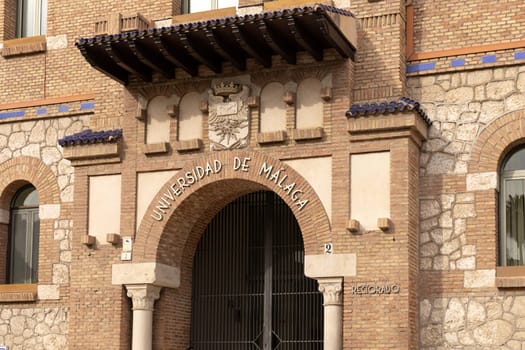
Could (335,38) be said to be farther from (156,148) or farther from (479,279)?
(479,279)

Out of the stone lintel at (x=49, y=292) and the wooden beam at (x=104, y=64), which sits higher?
the wooden beam at (x=104, y=64)

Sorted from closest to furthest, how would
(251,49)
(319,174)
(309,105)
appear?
1. (319,174)
2. (251,49)
3. (309,105)

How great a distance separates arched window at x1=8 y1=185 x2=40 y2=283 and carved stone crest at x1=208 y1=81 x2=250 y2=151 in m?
4.25

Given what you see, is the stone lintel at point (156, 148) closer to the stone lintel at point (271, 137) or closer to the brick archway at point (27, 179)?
the stone lintel at point (271, 137)

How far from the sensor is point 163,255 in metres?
16.6

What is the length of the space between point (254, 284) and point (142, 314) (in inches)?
78.8

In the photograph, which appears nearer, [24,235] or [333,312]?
[333,312]

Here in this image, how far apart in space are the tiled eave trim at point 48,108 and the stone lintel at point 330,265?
518 cm

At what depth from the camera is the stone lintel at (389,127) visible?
48.9 feet

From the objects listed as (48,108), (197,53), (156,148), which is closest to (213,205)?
(156,148)

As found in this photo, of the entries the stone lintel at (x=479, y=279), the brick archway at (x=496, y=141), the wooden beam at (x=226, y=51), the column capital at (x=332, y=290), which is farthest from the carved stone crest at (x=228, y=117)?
the stone lintel at (x=479, y=279)

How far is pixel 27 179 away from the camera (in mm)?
18469

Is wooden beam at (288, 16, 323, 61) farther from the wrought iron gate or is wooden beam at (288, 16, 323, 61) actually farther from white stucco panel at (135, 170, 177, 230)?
white stucco panel at (135, 170, 177, 230)

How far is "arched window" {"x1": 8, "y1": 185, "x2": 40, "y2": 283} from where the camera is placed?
61.0 ft
